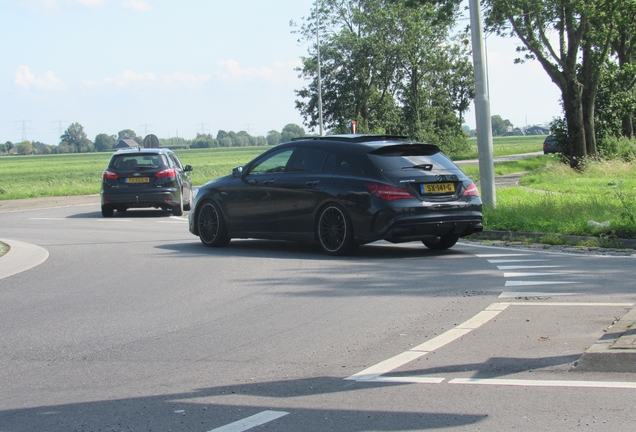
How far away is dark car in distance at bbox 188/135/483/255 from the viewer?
37.9ft

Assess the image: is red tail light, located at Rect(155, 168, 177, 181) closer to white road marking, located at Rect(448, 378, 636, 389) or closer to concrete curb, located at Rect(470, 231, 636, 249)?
concrete curb, located at Rect(470, 231, 636, 249)

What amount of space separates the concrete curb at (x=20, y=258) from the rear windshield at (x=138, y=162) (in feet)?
22.3

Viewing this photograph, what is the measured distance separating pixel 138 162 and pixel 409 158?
11.4 meters

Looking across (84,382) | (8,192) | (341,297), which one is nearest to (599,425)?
(84,382)

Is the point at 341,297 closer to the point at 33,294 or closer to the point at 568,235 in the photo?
the point at 33,294

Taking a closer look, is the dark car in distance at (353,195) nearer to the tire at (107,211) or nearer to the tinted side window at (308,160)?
the tinted side window at (308,160)

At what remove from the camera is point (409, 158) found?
12.0 metres

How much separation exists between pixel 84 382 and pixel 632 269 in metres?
6.64

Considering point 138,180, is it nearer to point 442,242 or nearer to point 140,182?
point 140,182

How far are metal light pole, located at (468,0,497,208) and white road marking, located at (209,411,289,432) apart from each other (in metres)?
12.0

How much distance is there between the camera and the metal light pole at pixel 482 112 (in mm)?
16188

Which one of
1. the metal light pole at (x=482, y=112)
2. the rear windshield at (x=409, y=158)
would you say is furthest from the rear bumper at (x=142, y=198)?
the rear windshield at (x=409, y=158)

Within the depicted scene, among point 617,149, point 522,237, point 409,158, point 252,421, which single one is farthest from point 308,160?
point 617,149

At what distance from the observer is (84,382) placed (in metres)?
5.71
